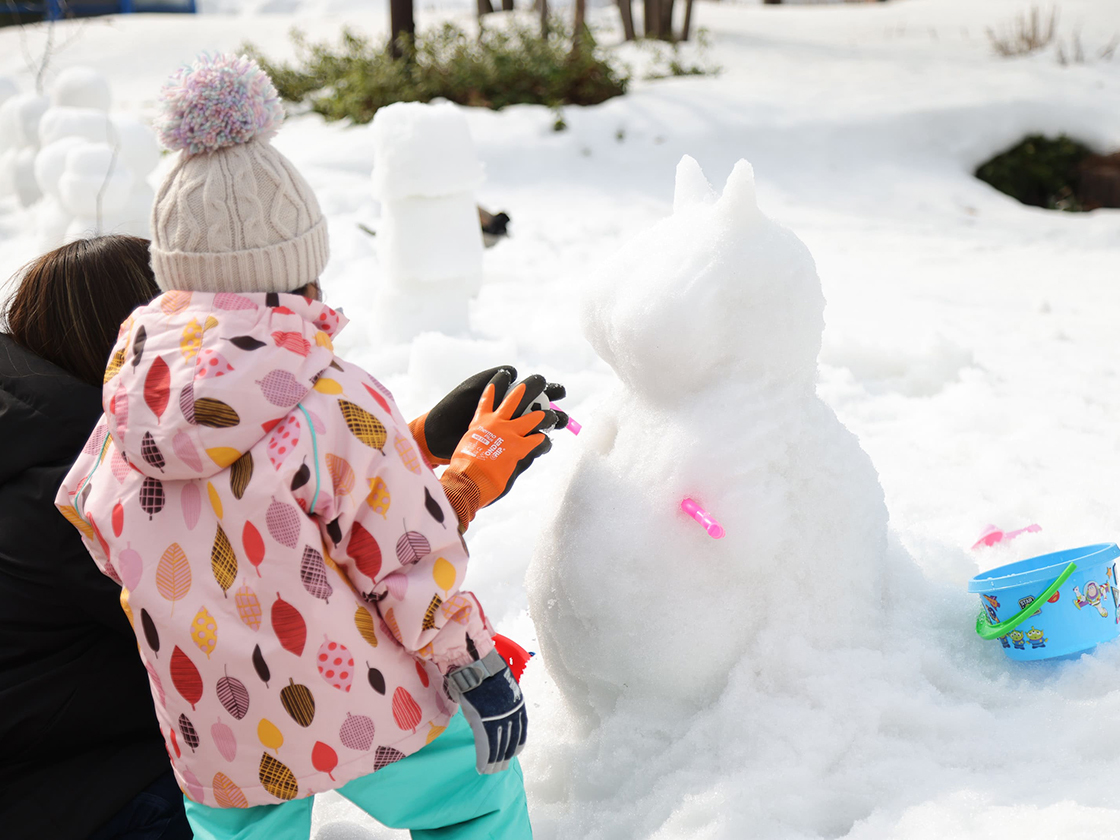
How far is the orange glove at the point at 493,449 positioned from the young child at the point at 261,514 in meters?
0.20

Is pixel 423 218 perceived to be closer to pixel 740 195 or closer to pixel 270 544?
pixel 740 195

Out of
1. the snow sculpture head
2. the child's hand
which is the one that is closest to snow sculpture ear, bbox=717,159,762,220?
the snow sculpture head

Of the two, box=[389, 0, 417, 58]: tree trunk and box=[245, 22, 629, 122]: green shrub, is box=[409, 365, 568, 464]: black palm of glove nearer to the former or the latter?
box=[245, 22, 629, 122]: green shrub

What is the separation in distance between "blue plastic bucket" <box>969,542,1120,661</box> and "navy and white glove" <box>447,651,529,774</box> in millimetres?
946

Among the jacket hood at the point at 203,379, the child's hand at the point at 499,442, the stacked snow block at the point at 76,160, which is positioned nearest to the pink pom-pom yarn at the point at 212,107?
the jacket hood at the point at 203,379

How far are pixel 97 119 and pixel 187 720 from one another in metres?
5.28

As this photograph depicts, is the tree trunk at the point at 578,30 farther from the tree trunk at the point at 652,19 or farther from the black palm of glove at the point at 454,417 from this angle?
the black palm of glove at the point at 454,417

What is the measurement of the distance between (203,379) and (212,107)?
0.39 m

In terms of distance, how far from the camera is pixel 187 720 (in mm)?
1442

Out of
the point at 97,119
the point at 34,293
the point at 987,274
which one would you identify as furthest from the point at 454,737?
the point at 97,119

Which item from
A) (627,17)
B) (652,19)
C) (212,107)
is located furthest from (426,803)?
(652,19)

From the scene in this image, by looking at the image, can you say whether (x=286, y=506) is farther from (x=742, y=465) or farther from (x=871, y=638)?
(x=871, y=638)

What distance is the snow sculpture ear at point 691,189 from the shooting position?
1808 mm

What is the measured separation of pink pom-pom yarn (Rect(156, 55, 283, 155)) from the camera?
1358 mm
